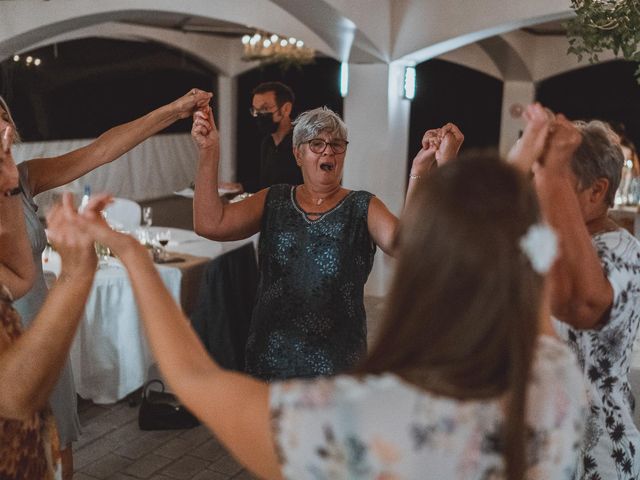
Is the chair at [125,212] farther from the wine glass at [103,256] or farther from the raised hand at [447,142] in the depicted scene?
the raised hand at [447,142]

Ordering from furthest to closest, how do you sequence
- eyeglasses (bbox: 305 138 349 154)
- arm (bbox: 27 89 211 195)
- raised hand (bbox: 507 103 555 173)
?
arm (bbox: 27 89 211 195) → eyeglasses (bbox: 305 138 349 154) → raised hand (bbox: 507 103 555 173)

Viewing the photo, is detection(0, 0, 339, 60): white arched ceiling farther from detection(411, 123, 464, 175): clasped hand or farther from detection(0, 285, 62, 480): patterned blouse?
detection(0, 285, 62, 480): patterned blouse

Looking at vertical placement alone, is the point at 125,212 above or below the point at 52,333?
below

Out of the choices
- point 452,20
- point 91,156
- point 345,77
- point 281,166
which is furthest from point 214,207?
point 345,77

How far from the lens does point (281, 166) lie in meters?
3.78

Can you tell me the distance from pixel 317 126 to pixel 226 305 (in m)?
1.71

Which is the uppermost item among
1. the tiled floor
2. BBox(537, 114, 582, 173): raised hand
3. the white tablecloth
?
BBox(537, 114, 582, 173): raised hand

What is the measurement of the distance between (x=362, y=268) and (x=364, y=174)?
169 inches

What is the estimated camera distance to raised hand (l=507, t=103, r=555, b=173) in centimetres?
137

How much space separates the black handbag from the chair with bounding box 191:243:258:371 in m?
0.32

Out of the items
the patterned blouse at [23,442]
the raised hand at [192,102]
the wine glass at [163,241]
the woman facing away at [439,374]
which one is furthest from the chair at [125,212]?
the woman facing away at [439,374]

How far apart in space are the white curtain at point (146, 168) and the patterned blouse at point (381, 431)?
8.97 metres

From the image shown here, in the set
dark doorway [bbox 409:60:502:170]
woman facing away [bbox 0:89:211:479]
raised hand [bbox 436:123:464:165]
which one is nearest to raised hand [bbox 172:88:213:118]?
woman facing away [bbox 0:89:211:479]

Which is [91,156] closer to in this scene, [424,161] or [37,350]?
[424,161]
